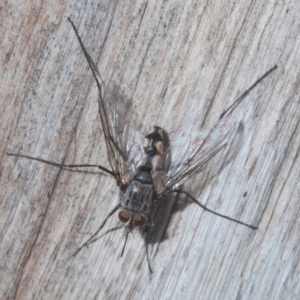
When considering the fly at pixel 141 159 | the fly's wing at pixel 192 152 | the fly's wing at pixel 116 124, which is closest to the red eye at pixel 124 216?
the fly at pixel 141 159

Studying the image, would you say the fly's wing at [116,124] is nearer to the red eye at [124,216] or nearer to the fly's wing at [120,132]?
the fly's wing at [120,132]

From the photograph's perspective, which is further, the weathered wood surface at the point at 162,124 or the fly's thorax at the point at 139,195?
the fly's thorax at the point at 139,195

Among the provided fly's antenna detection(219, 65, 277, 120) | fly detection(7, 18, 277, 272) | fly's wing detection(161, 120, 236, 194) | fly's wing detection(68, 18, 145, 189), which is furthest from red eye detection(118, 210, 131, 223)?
fly's antenna detection(219, 65, 277, 120)

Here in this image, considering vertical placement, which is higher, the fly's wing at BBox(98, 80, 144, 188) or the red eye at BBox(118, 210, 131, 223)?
the fly's wing at BBox(98, 80, 144, 188)

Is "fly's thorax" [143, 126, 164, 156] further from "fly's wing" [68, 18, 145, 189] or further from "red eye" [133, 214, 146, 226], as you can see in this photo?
"red eye" [133, 214, 146, 226]

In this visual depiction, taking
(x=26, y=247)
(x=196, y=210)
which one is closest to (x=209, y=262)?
(x=196, y=210)

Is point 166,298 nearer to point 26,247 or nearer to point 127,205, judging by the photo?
point 127,205

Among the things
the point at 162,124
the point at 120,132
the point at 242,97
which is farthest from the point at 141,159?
the point at 242,97

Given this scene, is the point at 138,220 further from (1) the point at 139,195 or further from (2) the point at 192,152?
(2) the point at 192,152
